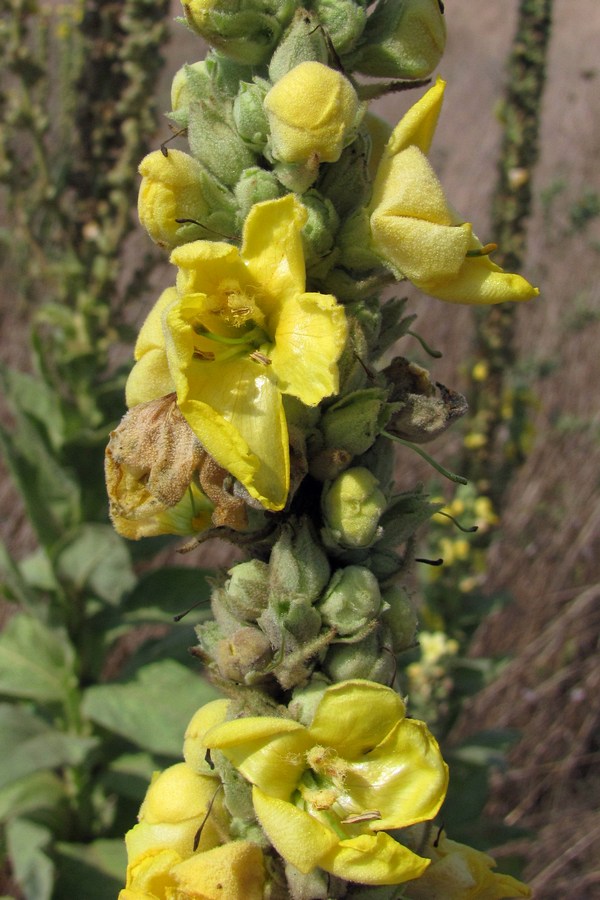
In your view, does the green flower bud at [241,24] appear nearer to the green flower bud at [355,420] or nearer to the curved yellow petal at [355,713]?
the green flower bud at [355,420]

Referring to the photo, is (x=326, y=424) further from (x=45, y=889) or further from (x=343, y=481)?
(x=45, y=889)

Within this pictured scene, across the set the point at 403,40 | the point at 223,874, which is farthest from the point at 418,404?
the point at 223,874

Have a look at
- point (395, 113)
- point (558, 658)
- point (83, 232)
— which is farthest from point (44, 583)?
point (395, 113)

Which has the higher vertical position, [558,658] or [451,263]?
[451,263]

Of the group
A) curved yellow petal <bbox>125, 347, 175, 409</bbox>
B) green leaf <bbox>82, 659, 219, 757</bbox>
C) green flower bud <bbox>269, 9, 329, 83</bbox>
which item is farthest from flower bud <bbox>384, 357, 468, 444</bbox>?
green leaf <bbox>82, 659, 219, 757</bbox>

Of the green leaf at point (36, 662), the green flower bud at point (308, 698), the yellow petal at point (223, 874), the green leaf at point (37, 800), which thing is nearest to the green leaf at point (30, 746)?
the green leaf at point (36, 662)

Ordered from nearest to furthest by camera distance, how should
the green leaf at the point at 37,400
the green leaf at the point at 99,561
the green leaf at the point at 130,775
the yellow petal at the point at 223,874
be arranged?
the yellow petal at the point at 223,874
the green leaf at the point at 130,775
the green leaf at the point at 99,561
the green leaf at the point at 37,400

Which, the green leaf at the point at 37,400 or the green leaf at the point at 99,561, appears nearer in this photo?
the green leaf at the point at 99,561
